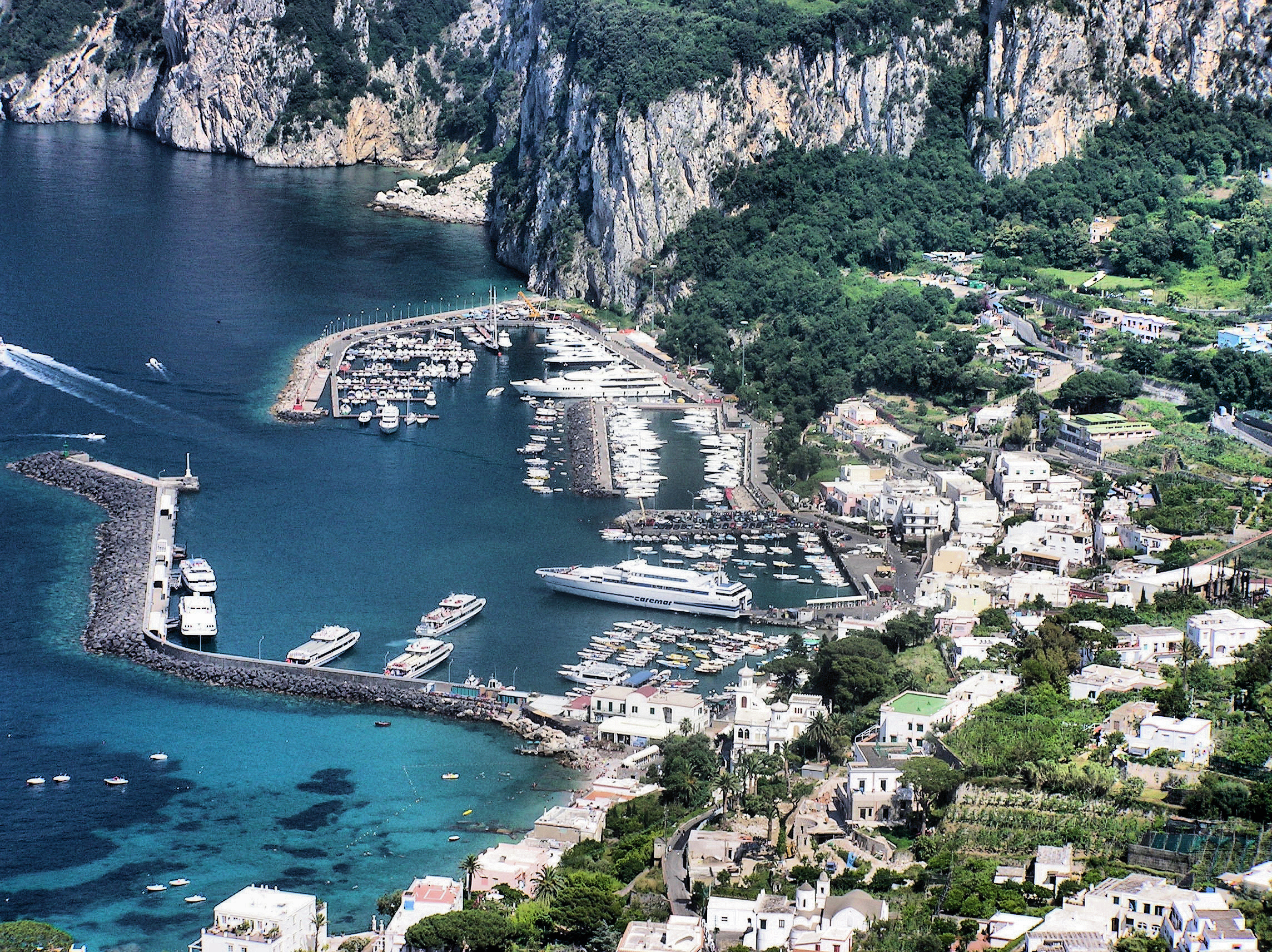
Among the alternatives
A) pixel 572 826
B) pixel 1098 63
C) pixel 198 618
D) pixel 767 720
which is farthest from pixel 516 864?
pixel 1098 63

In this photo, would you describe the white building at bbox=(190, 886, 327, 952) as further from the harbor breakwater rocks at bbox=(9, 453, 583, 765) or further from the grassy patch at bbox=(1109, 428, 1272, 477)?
the grassy patch at bbox=(1109, 428, 1272, 477)

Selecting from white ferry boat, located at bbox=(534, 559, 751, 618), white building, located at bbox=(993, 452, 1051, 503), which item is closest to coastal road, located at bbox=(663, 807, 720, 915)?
white ferry boat, located at bbox=(534, 559, 751, 618)

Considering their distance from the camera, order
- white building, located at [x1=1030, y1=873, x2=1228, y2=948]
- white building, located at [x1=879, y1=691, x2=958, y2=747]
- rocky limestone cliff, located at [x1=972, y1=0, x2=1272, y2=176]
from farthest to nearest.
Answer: rocky limestone cliff, located at [x1=972, y1=0, x2=1272, y2=176], white building, located at [x1=879, y1=691, x2=958, y2=747], white building, located at [x1=1030, y1=873, x2=1228, y2=948]

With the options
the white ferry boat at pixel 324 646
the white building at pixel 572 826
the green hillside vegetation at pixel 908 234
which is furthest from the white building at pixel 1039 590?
the green hillside vegetation at pixel 908 234

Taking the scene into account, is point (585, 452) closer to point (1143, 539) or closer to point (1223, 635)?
point (1143, 539)

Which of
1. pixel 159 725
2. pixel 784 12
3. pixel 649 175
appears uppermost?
pixel 784 12

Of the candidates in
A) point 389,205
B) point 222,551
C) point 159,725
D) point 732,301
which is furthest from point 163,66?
point 159,725

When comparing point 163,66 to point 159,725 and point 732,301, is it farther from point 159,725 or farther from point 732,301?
point 159,725
